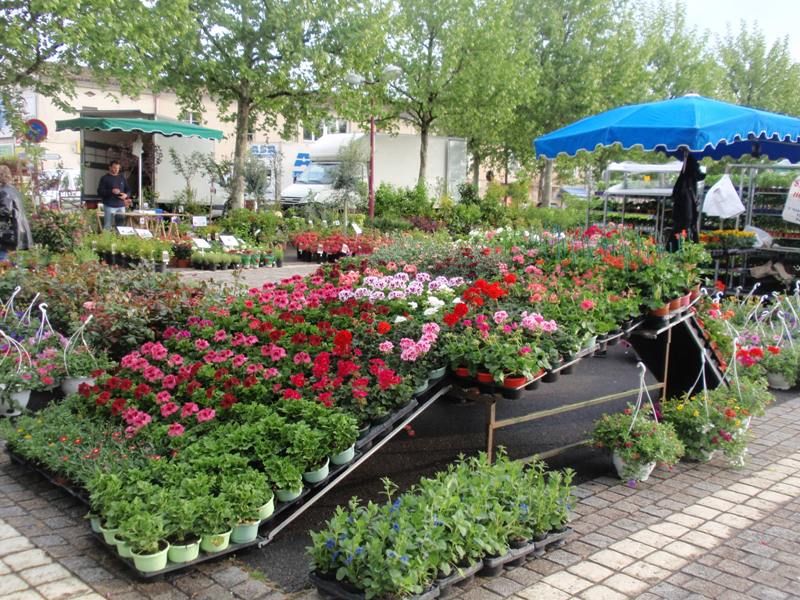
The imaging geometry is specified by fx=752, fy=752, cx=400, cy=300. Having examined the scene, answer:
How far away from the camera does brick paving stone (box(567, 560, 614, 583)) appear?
3563 millimetres

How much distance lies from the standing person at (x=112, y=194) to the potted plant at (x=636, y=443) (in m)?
12.7

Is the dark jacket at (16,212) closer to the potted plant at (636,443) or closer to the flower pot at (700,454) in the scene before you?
the potted plant at (636,443)

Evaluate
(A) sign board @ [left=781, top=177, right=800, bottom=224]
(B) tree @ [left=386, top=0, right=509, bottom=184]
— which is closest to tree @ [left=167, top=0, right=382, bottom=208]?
(B) tree @ [left=386, top=0, right=509, bottom=184]

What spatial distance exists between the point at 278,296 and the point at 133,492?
93.8 inches

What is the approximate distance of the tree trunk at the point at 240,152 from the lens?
1803cm

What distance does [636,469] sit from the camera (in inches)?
188

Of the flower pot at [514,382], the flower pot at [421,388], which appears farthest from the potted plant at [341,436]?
the flower pot at [514,382]

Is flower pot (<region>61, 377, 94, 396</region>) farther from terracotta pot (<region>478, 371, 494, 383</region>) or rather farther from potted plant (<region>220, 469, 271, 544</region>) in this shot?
terracotta pot (<region>478, 371, 494, 383</region>)

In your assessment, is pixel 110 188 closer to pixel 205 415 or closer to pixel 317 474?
pixel 205 415

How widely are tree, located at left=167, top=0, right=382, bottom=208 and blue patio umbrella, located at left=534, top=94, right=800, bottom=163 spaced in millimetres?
9387

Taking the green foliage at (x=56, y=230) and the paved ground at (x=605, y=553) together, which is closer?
the paved ground at (x=605, y=553)

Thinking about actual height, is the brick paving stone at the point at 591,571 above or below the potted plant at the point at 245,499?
below

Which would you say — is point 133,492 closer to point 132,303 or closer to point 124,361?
point 124,361

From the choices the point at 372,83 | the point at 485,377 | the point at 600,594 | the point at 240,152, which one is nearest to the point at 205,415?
the point at 485,377
